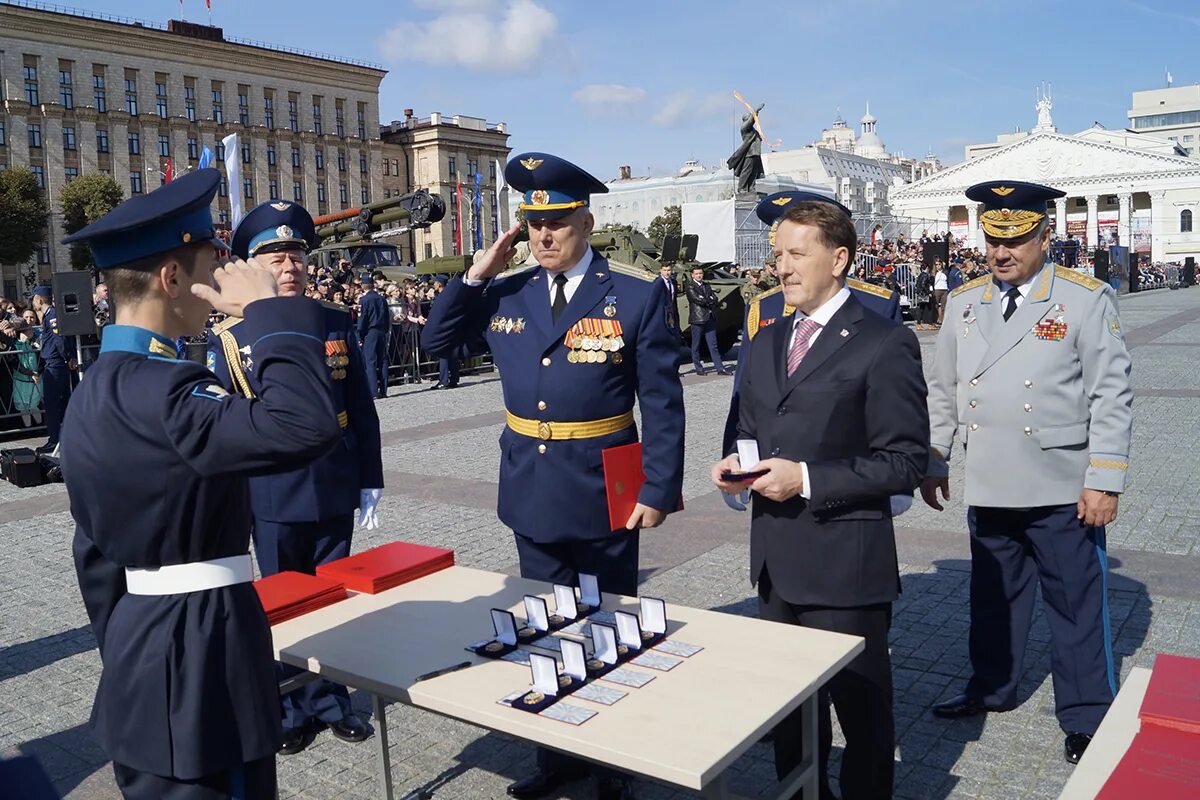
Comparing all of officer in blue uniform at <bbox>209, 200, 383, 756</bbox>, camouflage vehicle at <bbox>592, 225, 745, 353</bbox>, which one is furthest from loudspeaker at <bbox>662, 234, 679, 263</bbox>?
officer in blue uniform at <bbox>209, 200, 383, 756</bbox>

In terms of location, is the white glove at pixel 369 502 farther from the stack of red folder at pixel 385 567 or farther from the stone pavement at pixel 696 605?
the stone pavement at pixel 696 605

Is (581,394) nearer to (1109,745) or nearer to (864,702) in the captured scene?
(864,702)

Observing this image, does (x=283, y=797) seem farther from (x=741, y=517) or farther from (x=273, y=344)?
(x=741, y=517)

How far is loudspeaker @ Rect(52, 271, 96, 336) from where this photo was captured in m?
9.98

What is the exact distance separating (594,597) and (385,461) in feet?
25.1

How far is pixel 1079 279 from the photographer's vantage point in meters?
4.14

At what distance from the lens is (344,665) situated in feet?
9.23

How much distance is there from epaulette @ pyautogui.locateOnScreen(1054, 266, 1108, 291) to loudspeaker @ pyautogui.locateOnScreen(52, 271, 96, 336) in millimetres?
8831

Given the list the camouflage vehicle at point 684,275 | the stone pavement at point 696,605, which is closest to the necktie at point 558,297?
the stone pavement at point 696,605

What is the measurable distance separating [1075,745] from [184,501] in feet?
10.8

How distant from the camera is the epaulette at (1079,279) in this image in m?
4.08

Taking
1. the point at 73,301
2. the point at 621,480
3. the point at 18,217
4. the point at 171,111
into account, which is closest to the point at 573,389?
the point at 621,480

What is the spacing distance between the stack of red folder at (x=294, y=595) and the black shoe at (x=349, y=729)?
1.01 meters

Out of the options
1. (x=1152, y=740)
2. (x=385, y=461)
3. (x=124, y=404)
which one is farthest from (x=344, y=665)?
(x=385, y=461)
